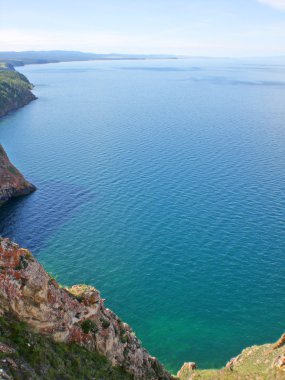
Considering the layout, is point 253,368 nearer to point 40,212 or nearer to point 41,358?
point 41,358

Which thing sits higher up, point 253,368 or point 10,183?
point 10,183

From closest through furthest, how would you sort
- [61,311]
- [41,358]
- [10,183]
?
[41,358], [61,311], [10,183]

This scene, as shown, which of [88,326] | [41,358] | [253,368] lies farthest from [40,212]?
[41,358]

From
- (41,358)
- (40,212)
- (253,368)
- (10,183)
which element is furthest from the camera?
(10,183)

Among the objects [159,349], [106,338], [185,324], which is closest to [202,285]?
[185,324]

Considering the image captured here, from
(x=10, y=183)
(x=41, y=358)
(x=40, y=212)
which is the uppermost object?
(x=41, y=358)

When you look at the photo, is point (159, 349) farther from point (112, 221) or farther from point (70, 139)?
point (70, 139)
